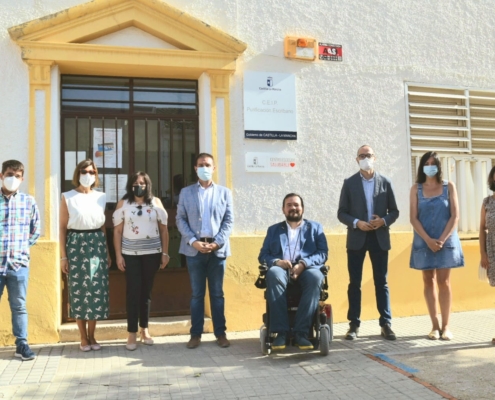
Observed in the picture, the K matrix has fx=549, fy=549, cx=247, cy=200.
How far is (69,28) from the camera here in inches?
238

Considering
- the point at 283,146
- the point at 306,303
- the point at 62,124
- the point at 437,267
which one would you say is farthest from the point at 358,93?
the point at 62,124

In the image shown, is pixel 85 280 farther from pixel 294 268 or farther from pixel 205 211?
pixel 294 268

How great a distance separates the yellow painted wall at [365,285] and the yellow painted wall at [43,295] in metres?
1.91

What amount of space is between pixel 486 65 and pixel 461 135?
3.49 ft

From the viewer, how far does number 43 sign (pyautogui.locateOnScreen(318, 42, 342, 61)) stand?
694 centimetres

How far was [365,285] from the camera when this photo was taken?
22.6 ft

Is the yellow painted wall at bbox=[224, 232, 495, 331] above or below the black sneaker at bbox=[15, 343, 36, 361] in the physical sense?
above

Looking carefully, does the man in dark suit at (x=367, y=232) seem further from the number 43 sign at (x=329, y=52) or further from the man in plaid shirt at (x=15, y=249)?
the man in plaid shirt at (x=15, y=249)

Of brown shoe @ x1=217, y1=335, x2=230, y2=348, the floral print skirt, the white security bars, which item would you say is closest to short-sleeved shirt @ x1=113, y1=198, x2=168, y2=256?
the floral print skirt

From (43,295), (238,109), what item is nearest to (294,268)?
(238,109)

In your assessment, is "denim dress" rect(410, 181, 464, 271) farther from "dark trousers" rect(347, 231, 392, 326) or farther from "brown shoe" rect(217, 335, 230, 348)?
"brown shoe" rect(217, 335, 230, 348)

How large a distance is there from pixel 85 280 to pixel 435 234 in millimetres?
3597

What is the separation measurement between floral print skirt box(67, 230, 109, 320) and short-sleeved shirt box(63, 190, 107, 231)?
0.36 ft

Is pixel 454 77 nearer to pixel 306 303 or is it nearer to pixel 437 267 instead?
pixel 437 267
